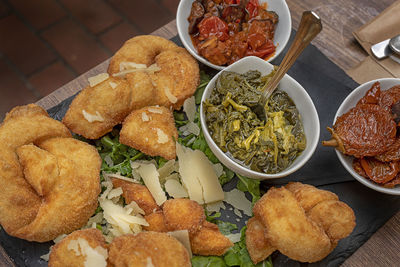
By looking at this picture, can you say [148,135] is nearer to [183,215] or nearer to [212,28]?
[183,215]

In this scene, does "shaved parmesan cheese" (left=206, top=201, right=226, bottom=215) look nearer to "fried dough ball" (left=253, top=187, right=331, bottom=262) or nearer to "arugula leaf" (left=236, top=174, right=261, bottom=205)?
"arugula leaf" (left=236, top=174, right=261, bottom=205)

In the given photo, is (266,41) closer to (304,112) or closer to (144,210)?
(304,112)

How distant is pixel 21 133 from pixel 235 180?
1.19m

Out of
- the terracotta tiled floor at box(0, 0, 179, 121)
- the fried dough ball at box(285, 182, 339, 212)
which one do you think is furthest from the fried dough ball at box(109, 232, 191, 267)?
the terracotta tiled floor at box(0, 0, 179, 121)

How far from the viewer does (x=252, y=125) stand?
2.25 metres

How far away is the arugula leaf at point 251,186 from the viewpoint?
2266 mm

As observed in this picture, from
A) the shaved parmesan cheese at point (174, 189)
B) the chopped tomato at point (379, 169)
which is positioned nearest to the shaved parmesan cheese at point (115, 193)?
the shaved parmesan cheese at point (174, 189)

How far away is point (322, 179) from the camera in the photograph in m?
2.40

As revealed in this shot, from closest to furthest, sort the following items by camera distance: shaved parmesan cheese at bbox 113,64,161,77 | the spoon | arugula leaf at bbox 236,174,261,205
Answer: the spoon, arugula leaf at bbox 236,174,261,205, shaved parmesan cheese at bbox 113,64,161,77

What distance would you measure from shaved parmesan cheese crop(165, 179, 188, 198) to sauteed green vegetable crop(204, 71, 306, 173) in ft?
1.04

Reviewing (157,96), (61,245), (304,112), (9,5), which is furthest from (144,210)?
(9,5)

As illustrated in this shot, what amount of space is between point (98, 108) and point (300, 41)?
3.69ft

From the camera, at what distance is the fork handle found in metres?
1.93

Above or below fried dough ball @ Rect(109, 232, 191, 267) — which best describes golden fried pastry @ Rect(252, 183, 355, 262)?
above
